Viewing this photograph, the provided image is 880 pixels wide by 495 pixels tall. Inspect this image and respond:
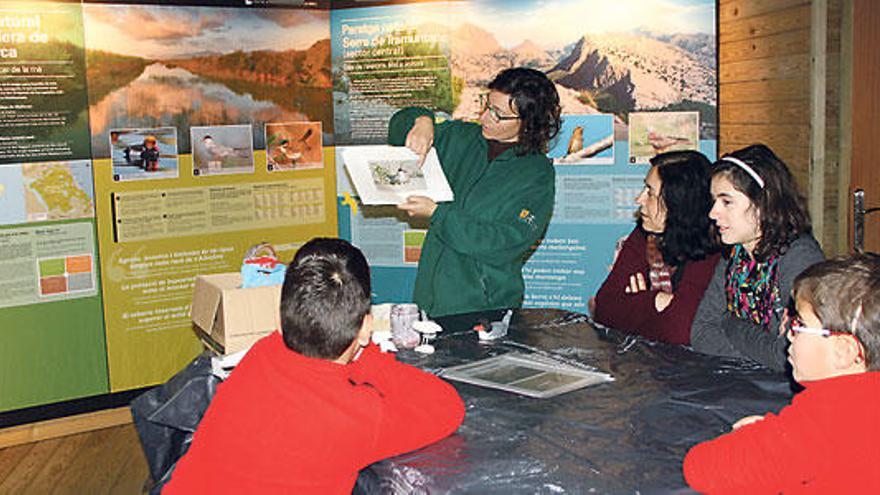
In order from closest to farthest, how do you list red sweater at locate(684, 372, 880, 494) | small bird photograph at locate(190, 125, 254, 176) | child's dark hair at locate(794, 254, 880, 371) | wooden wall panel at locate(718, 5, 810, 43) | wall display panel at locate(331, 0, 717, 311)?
red sweater at locate(684, 372, 880, 494) → child's dark hair at locate(794, 254, 880, 371) → wooden wall panel at locate(718, 5, 810, 43) → wall display panel at locate(331, 0, 717, 311) → small bird photograph at locate(190, 125, 254, 176)

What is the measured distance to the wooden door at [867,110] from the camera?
3.99 metres

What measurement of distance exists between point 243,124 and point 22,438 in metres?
1.91

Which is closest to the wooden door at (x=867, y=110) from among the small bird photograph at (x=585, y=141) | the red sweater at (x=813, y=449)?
the small bird photograph at (x=585, y=141)

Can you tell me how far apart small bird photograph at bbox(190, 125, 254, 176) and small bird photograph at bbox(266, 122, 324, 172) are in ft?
0.37

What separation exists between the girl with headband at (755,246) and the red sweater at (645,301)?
0.27 feet

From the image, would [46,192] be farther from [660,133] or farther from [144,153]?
[660,133]

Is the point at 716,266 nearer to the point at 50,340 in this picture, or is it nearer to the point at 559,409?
the point at 559,409

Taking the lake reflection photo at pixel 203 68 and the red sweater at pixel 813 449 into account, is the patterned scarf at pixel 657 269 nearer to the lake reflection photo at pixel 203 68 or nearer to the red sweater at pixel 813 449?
the red sweater at pixel 813 449

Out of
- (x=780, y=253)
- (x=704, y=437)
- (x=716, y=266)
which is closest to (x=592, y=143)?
(x=716, y=266)

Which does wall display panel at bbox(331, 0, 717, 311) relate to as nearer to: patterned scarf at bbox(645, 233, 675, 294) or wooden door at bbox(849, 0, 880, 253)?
wooden door at bbox(849, 0, 880, 253)

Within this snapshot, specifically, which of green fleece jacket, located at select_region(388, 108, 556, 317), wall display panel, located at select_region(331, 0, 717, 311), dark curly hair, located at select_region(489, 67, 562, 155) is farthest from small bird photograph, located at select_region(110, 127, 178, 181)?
dark curly hair, located at select_region(489, 67, 562, 155)

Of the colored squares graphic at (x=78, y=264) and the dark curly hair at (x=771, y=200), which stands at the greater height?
the dark curly hair at (x=771, y=200)

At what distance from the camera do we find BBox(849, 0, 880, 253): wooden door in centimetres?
399

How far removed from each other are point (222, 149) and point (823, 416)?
12.6 feet
